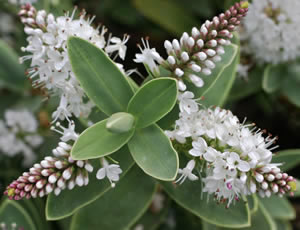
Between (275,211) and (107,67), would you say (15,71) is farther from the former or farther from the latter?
(275,211)

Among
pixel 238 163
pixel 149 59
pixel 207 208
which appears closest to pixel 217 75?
pixel 149 59

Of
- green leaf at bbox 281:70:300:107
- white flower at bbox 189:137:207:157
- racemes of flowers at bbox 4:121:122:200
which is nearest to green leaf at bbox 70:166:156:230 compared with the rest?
racemes of flowers at bbox 4:121:122:200

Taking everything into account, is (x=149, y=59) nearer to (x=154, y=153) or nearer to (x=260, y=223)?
(x=154, y=153)

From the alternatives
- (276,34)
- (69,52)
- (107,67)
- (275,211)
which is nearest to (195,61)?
(107,67)

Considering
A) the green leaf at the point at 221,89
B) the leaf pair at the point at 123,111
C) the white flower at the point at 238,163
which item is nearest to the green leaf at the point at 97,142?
the leaf pair at the point at 123,111

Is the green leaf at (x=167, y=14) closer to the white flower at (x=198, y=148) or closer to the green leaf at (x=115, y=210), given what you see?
the green leaf at (x=115, y=210)
